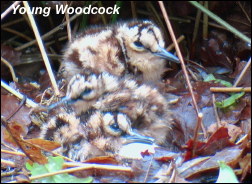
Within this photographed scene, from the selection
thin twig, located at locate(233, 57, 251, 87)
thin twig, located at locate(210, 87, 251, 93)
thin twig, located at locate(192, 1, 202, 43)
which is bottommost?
thin twig, located at locate(210, 87, 251, 93)

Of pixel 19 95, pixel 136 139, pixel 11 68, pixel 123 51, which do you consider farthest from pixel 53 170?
pixel 11 68

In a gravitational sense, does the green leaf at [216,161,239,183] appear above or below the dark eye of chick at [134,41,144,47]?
below

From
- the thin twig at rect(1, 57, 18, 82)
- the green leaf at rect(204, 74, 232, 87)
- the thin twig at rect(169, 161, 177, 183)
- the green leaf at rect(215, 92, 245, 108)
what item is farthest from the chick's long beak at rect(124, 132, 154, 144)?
the thin twig at rect(1, 57, 18, 82)

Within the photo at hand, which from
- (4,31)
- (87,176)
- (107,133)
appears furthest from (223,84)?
(4,31)

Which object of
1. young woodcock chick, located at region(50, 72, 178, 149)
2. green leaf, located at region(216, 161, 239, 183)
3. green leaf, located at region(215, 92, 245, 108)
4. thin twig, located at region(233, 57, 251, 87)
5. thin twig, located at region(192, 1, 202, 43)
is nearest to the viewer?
green leaf, located at region(216, 161, 239, 183)

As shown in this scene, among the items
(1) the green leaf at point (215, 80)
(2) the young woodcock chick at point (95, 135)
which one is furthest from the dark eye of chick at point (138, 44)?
(2) the young woodcock chick at point (95, 135)

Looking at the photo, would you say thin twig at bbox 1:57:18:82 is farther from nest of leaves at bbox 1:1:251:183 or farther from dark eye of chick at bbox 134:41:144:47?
dark eye of chick at bbox 134:41:144:47

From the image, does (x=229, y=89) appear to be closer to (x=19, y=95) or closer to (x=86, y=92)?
(x=86, y=92)
